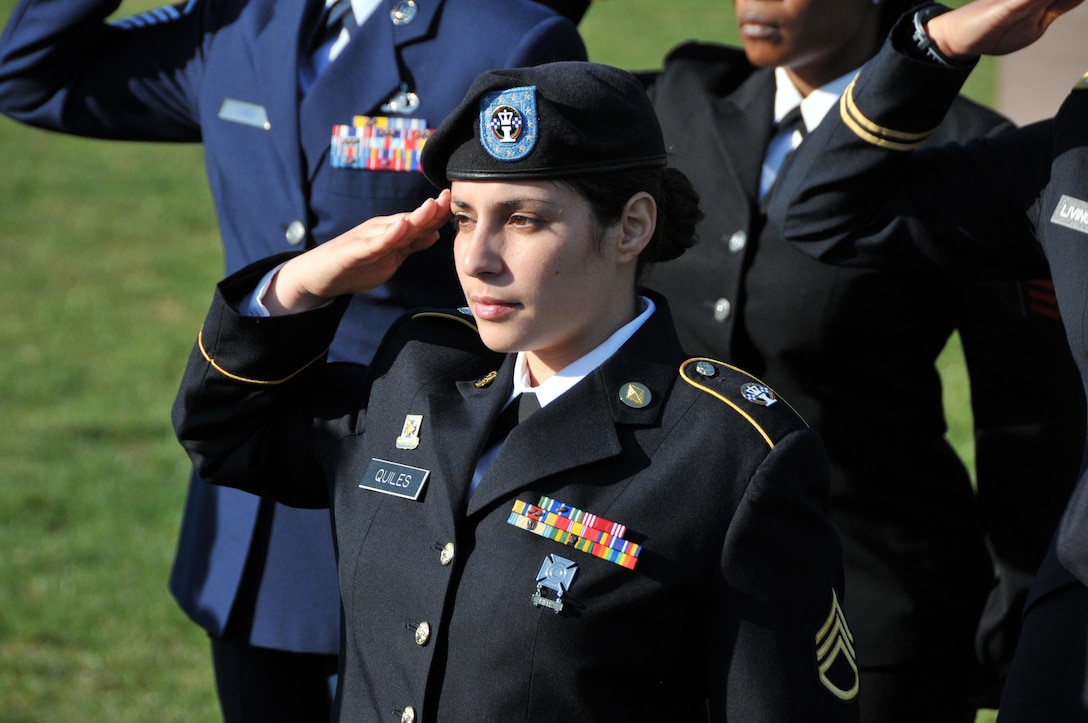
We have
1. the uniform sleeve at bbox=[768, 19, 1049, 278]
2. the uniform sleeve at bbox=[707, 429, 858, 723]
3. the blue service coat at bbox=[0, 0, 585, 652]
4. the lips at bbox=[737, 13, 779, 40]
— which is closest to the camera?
the uniform sleeve at bbox=[707, 429, 858, 723]

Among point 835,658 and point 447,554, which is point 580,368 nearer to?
point 447,554

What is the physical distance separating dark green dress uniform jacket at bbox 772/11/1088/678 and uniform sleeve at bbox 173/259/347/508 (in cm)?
83

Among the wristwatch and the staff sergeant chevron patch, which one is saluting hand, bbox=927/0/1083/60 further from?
the staff sergeant chevron patch

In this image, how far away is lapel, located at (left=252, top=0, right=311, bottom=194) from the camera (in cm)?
294

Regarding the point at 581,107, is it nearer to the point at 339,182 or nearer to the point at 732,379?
the point at 732,379

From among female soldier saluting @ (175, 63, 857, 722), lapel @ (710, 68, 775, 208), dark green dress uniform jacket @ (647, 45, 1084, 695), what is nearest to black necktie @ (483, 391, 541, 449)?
female soldier saluting @ (175, 63, 857, 722)

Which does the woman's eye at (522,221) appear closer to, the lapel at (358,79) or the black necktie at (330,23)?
the lapel at (358,79)

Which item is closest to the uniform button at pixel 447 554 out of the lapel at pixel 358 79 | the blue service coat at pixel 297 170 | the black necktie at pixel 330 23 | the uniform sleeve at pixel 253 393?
the uniform sleeve at pixel 253 393

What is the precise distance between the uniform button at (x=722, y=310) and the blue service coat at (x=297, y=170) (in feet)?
1.90

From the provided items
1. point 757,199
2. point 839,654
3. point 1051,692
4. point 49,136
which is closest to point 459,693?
point 839,654

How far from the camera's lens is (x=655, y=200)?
217 cm

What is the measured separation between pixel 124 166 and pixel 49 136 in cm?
123

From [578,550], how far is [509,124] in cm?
57

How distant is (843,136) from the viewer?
2.54 m
